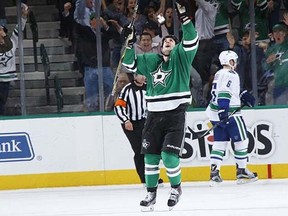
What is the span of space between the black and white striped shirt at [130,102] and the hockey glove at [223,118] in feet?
2.76

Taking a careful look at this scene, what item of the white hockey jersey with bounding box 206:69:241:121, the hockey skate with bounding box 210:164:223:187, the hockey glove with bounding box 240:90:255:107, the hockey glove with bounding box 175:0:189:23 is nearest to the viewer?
the hockey glove with bounding box 175:0:189:23

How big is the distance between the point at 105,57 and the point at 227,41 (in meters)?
1.41

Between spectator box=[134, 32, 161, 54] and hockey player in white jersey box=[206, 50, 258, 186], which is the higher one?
spectator box=[134, 32, 161, 54]

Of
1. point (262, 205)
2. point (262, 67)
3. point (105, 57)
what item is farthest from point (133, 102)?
point (262, 205)

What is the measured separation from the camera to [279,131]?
1126cm

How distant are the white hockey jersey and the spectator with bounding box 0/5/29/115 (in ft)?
7.86

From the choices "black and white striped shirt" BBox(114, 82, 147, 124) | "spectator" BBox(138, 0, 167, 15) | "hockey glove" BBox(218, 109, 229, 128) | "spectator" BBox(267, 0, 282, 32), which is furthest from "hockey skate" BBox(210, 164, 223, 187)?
"spectator" BBox(138, 0, 167, 15)

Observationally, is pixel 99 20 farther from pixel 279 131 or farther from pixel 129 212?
pixel 129 212

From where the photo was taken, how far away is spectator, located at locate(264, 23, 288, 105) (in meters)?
11.4

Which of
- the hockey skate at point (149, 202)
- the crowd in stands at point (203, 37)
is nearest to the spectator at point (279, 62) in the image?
the crowd in stands at point (203, 37)

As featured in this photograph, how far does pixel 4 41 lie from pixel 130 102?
5.88 ft

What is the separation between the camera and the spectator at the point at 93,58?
1140 cm

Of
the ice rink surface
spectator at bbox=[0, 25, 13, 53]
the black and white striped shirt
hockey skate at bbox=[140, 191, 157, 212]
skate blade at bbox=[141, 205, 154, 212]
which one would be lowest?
the ice rink surface

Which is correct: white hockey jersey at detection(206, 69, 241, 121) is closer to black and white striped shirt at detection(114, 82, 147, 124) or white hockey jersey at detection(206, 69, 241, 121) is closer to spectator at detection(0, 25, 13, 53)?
black and white striped shirt at detection(114, 82, 147, 124)
